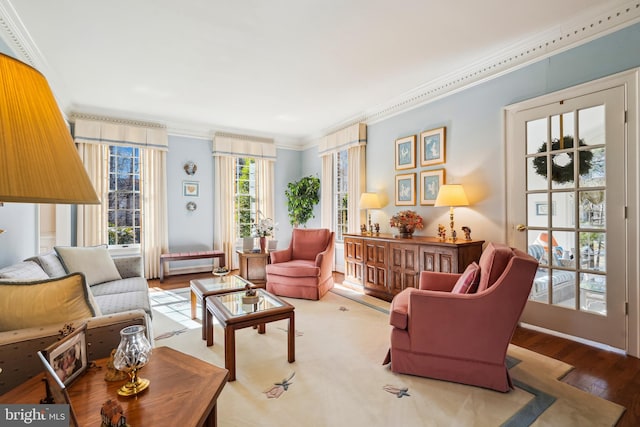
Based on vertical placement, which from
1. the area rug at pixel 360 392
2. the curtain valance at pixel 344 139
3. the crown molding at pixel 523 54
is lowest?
the area rug at pixel 360 392

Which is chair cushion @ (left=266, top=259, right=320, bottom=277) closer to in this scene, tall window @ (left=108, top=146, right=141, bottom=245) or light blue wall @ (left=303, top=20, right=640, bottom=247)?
light blue wall @ (left=303, top=20, right=640, bottom=247)

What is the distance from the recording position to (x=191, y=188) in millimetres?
5949

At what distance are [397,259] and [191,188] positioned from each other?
4.19 meters

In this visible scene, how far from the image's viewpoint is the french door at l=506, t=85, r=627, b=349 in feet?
8.61

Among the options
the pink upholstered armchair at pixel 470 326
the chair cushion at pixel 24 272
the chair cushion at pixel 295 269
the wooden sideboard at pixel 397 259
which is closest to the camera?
the pink upholstered armchair at pixel 470 326

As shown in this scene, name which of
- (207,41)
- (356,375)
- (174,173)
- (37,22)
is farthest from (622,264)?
(174,173)

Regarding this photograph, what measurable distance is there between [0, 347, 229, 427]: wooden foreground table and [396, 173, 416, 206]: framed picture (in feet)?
12.1

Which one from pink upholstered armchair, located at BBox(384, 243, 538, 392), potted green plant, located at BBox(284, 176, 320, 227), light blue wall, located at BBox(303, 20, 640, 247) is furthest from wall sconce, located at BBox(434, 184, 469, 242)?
potted green plant, located at BBox(284, 176, 320, 227)

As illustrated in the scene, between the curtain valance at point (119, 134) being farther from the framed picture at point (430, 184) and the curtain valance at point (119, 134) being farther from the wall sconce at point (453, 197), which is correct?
the wall sconce at point (453, 197)

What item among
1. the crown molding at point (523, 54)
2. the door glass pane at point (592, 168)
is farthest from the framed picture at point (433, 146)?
the door glass pane at point (592, 168)

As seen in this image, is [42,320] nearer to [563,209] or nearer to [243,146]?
[563,209]

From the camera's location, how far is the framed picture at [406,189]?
4398 mm

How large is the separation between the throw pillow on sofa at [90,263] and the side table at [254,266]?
68.6 inches

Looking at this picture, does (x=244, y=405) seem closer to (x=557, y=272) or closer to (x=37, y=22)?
(x=557, y=272)
